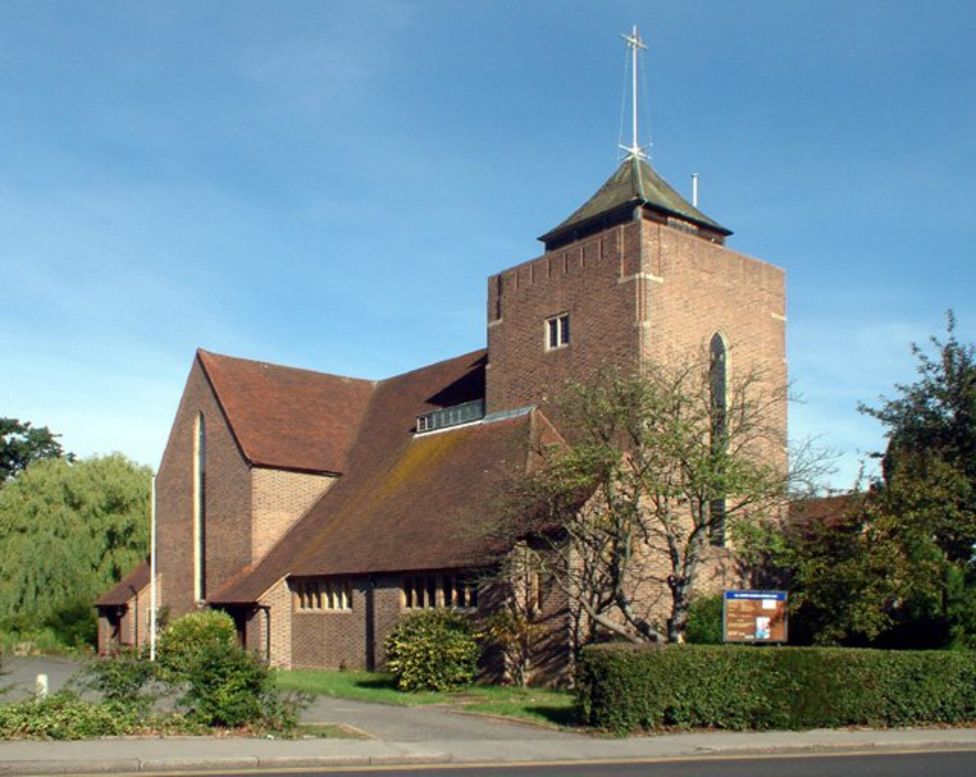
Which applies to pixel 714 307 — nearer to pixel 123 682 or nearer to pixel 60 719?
pixel 123 682

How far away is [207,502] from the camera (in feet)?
135

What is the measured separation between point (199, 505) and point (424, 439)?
10.1 metres

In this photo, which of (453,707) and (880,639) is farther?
(880,639)

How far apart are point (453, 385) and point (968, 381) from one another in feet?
51.5

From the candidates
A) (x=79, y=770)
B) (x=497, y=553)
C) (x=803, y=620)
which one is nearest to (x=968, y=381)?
(x=803, y=620)

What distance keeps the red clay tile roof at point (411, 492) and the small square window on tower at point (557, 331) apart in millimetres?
1926

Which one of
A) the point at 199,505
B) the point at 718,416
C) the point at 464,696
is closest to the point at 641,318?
the point at 718,416

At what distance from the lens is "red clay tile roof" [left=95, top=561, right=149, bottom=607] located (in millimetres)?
43719

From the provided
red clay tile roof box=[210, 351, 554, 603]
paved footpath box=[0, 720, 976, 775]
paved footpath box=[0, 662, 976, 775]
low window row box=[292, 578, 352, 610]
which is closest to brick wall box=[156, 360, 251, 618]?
red clay tile roof box=[210, 351, 554, 603]

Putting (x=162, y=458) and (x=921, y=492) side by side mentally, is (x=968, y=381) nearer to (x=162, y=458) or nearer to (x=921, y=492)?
(x=921, y=492)

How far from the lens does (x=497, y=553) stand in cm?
2733

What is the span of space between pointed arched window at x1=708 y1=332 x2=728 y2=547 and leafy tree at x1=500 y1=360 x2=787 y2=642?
5 centimetres

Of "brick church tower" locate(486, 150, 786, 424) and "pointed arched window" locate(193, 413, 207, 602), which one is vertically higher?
"brick church tower" locate(486, 150, 786, 424)

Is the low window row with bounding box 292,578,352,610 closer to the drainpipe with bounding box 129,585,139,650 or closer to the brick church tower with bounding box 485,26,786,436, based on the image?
the brick church tower with bounding box 485,26,786,436
